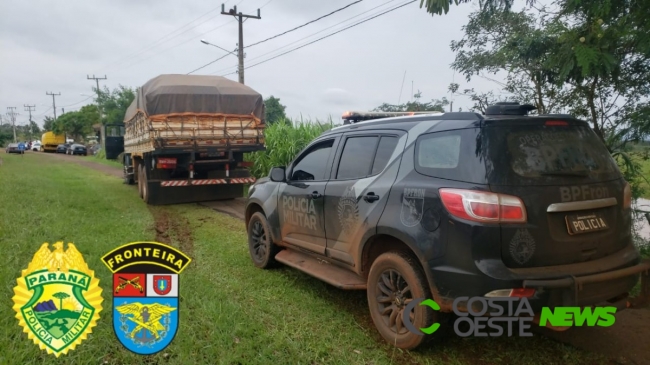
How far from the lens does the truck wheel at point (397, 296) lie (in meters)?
3.10

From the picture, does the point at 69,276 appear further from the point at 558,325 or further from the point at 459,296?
the point at 558,325

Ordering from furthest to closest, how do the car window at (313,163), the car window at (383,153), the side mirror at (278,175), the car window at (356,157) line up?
1. the side mirror at (278,175)
2. the car window at (313,163)
3. the car window at (356,157)
4. the car window at (383,153)

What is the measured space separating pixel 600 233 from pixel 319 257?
2348 mm

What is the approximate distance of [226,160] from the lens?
10.4 meters

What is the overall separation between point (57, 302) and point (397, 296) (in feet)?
7.21

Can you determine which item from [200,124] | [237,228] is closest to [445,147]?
[237,228]

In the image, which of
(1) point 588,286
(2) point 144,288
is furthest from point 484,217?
(2) point 144,288

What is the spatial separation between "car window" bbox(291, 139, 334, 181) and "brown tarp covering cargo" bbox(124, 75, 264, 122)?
560 centimetres

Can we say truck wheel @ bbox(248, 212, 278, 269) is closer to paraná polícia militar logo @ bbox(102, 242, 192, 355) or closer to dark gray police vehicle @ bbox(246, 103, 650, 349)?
dark gray police vehicle @ bbox(246, 103, 650, 349)

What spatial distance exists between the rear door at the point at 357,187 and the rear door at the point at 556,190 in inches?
33.8

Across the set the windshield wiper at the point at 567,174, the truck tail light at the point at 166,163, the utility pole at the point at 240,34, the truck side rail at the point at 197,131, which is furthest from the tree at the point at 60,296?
the utility pole at the point at 240,34

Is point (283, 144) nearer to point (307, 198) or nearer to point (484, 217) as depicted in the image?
point (307, 198)

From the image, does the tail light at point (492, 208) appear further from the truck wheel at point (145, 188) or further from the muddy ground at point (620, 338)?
the truck wheel at point (145, 188)

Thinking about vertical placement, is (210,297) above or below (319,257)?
below
